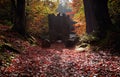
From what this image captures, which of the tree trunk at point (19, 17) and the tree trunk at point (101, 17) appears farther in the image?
the tree trunk at point (19, 17)

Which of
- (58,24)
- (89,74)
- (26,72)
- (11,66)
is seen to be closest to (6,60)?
(11,66)

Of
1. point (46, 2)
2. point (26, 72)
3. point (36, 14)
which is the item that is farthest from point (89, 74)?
point (46, 2)

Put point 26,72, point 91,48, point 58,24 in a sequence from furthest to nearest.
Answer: point 58,24 < point 91,48 < point 26,72

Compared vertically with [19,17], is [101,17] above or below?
above

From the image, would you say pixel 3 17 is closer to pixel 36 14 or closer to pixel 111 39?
pixel 36 14

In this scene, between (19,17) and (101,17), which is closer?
(101,17)

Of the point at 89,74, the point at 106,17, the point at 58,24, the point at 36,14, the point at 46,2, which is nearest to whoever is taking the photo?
the point at 89,74

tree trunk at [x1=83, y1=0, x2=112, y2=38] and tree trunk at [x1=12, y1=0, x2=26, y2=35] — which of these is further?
tree trunk at [x1=12, y1=0, x2=26, y2=35]

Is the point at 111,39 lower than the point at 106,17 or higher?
lower

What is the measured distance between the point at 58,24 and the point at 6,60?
27241mm

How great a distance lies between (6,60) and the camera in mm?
9578

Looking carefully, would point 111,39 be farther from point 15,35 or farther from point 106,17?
point 15,35

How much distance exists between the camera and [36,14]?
25.3 m

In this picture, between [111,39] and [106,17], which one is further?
[106,17]
